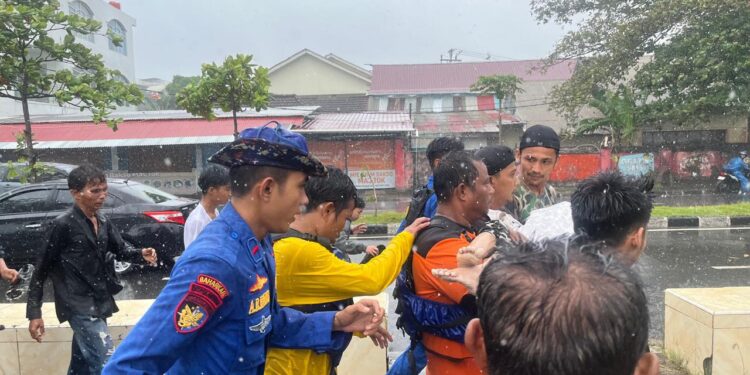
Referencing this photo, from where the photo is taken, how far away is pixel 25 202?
309 inches

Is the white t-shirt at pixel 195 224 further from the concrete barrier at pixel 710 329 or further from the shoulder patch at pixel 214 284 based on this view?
the concrete barrier at pixel 710 329

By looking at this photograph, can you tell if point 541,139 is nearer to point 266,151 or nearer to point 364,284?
point 364,284

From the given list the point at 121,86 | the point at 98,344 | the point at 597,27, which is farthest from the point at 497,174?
the point at 597,27

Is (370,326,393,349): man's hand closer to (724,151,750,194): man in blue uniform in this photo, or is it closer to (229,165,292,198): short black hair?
(229,165,292,198): short black hair

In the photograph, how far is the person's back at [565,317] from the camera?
0.91m

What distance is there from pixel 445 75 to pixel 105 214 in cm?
2302

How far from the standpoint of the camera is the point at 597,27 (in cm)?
1830

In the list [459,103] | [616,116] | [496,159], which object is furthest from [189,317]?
[459,103]


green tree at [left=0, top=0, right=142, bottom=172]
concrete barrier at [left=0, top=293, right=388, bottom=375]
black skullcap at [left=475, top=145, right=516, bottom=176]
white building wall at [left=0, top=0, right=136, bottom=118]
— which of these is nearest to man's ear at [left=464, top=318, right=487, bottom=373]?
black skullcap at [left=475, top=145, right=516, bottom=176]

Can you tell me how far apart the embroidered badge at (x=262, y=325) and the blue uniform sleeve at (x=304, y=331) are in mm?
215

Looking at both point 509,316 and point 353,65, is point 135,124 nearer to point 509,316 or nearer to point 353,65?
point 353,65

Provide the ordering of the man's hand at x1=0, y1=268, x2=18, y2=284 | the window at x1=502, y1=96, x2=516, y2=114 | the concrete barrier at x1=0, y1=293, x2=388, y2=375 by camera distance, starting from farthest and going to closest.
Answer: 1. the window at x1=502, y1=96, x2=516, y2=114
2. the concrete barrier at x1=0, y1=293, x2=388, y2=375
3. the man's hand at x1=0, y1=268, x2=18, y2=284

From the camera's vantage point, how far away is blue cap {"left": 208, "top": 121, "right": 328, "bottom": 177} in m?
1.75

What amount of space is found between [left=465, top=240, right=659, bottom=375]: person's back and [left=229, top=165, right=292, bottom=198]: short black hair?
940mm
